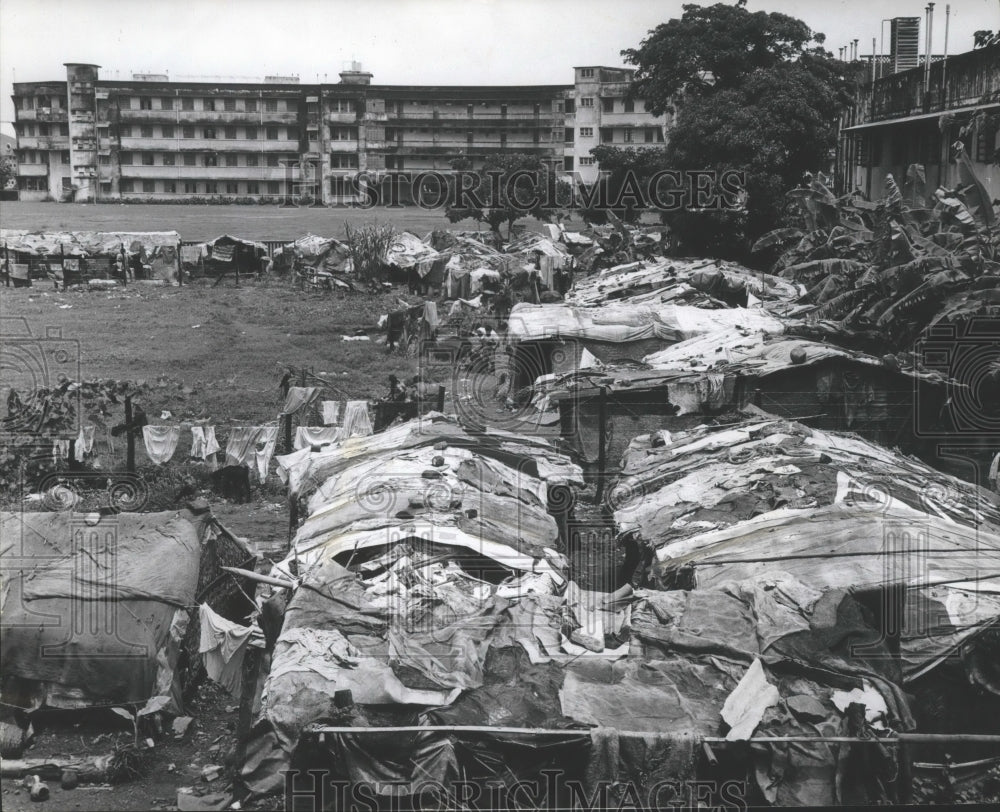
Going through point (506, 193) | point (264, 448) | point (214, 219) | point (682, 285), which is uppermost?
point (506, 193)

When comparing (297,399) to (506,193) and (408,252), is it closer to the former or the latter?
(408,252)

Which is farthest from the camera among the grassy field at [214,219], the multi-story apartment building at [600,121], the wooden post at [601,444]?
the multi-story apartment building at [600,121]

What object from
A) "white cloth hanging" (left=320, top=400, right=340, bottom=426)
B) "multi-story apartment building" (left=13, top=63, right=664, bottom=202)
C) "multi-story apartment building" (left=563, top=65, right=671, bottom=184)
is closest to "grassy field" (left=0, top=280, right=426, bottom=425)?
"white cloth hanging" (left=320, top=400, right=340, bottom=426)

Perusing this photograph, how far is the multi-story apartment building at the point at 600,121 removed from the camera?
6228cm

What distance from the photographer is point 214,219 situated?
2251 inches

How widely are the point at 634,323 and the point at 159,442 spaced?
8.50 metres

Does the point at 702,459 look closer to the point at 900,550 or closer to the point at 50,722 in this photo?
the point at 900,550

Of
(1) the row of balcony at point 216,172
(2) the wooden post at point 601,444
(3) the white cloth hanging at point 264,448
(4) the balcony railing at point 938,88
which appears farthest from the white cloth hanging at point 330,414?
(1) the row of balcony at point 216,172

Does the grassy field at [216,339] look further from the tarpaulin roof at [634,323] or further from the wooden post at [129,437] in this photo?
the wooden post at [129,437]

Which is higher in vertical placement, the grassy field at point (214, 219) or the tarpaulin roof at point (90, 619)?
the grassy field at point (214, 219)

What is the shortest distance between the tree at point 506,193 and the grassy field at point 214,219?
238cm

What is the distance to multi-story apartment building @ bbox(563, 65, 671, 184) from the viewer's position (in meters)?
62.3

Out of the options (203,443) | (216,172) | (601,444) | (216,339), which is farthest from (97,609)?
(216,172)

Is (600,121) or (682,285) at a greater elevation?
(600,121)
